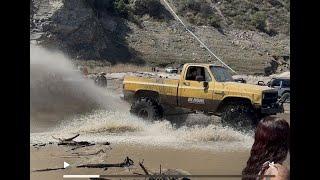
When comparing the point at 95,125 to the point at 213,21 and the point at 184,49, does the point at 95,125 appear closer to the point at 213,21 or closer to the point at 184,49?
the point at 184,49

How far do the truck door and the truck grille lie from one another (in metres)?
1.07

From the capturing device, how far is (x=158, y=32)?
3750 centimetres

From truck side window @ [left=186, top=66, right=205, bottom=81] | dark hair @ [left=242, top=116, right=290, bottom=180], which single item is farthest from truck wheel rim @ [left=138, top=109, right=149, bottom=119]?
dark hair @ [left=242, top=116, right=290, bottom=180]

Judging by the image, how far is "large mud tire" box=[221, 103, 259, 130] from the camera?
34.6ft

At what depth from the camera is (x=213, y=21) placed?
40531 mm

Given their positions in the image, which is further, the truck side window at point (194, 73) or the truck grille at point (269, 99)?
the truck side window at point (194, 73)

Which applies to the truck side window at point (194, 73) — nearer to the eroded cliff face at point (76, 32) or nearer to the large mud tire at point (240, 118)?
the large mud tire at point (240, 118)

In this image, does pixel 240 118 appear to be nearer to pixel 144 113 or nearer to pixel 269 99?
pixel 269 99

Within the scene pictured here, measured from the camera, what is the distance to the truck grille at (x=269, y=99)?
10852mm

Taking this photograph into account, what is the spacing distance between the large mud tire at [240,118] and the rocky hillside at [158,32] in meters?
20.5

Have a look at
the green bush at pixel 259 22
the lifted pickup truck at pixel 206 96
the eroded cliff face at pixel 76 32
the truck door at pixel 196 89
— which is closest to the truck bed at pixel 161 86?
the lifted pickup truck at pixel 206 96

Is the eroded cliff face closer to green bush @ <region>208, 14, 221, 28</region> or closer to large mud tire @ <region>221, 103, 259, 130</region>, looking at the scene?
green bush @ <region>208, 14, 221, 28</region>

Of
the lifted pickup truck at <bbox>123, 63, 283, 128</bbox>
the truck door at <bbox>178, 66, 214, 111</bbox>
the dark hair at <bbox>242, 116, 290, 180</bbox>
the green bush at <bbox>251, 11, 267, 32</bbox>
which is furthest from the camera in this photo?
the green bush at <bbox>251, 11, 267, 32</bbox>

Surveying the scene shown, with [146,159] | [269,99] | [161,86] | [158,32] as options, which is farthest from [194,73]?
[158,32]
